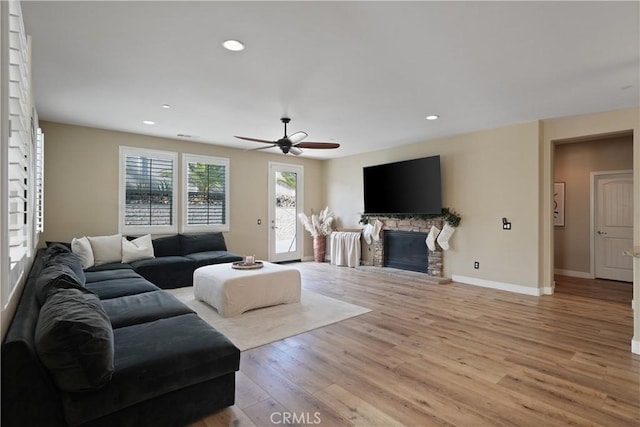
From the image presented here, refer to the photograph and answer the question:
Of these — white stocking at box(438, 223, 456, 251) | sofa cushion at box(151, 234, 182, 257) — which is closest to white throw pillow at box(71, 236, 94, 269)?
sofa cushion at box(151, 234, 182, 257)

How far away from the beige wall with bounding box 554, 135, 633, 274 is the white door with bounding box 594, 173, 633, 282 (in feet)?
0.48

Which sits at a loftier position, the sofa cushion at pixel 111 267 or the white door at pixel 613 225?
the white door at pixel 613 225

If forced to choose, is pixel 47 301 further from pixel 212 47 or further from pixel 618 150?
pixel 618 150

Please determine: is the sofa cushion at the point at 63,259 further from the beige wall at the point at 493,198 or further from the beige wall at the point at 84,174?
the beige wall at the point at 493,198

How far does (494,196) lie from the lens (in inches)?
209

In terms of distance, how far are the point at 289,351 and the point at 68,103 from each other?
4.10m

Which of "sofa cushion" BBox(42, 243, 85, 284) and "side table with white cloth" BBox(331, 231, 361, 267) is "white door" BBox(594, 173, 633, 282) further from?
"sofa cushion" BBox(42, 243, 85, 284)

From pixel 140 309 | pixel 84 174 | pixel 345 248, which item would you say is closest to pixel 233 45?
pixel 140 309

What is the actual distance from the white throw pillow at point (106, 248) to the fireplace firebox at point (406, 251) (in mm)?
4973

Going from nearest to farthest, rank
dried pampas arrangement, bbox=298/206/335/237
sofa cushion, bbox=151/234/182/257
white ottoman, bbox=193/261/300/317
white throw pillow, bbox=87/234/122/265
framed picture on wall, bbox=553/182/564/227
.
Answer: white ottoman, bbox=193/261/300/317 < white throw pillow, bbox=87/234/122/265 < sofa cushion, bbox=151/234/182/257 < framed picture on wall, bbox=553/182/564/227 < dried pampas arrangement, bbox=298/206/335/237

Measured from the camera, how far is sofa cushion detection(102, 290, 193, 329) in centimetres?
244

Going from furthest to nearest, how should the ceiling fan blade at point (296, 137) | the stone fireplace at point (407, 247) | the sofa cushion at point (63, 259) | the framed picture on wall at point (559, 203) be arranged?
1. the framed picture on wall at point (559, 203)
2. the stone fireplace at point (407, 247)
3. the ceiling fan blade at point (296, 137)
4. the sofa cushion at point (63, 259)

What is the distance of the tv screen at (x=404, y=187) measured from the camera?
5934 millimetres

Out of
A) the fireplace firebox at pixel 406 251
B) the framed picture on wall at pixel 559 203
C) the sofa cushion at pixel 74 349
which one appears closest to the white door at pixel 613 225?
the framed picture on wall at pixel 559 203
